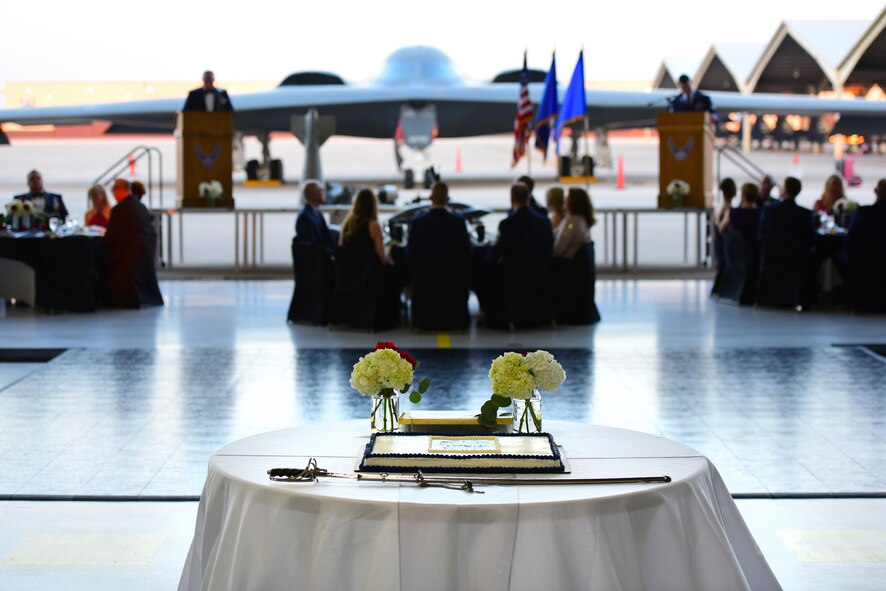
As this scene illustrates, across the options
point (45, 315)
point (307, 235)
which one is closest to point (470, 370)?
point (307, 235)

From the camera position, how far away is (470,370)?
8.97 meters

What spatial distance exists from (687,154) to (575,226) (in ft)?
20.2

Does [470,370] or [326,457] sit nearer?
[326,457]

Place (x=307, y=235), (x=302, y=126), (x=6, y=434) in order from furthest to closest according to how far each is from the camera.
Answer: (x=302, y=126) < (x=307, y=235) < (x=6, y=434)

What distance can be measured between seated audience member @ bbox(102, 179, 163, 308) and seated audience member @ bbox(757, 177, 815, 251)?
619 centimetres

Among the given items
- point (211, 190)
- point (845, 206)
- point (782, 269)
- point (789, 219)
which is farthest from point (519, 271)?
point (211, 190)

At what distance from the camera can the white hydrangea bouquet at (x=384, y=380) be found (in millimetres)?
3953

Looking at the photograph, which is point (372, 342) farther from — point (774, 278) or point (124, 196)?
point (774, 278)

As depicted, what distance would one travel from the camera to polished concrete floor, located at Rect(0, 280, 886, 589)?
4969 mm

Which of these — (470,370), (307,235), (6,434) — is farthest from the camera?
(307,235)

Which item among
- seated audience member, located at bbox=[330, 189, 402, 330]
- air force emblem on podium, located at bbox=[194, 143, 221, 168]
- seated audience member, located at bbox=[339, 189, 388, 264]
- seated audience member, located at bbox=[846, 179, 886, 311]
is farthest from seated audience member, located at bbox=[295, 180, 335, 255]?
air force emblem on podium, located at bbox=[194, 143, 221, 168]

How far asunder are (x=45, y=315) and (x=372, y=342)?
3.68 meters

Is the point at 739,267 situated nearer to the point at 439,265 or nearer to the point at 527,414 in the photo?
the point at 439,265

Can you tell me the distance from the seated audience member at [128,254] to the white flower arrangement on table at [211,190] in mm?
3441
